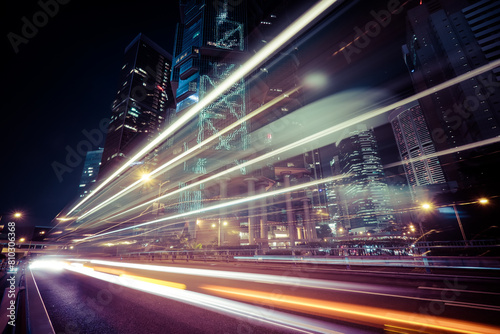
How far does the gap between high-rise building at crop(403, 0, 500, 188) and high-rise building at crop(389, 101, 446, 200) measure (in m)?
47.5

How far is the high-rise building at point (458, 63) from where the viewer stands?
150 feet

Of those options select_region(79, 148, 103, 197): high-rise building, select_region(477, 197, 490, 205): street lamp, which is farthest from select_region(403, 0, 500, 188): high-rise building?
select_region(79, 148, 103, 197): high-rise building

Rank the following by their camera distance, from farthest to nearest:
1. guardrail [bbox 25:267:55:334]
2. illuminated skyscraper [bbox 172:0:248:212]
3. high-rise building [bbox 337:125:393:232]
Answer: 1. high-rise building [bbox 337:125:393:232]
2. illuminated skyscraper [bbox 172:0:248:212]
3. guardrail [bbox 25:267:55:334]

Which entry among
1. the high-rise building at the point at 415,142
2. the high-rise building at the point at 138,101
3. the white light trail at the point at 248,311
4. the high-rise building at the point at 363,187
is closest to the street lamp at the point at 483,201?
the white light trail at the point at 248,311

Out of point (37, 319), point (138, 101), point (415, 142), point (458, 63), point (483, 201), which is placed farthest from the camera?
point (138, 101)

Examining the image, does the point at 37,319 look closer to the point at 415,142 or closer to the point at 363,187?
the point at 415,142

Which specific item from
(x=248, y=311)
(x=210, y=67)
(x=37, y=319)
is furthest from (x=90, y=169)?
(x=248, y=311)

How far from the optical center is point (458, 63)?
55.0m

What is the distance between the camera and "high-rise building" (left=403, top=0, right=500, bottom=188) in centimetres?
4572

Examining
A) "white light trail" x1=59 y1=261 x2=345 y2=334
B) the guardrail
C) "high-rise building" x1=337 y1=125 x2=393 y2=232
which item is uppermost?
"high-rise building" x1=337 y1=125 x2=393 y2=232

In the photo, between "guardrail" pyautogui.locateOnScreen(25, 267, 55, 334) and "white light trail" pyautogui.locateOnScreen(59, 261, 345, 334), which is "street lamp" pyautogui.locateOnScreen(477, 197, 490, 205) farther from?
"guardrail" pyautogui.locateOnScreen(25, 267, 55, 334)

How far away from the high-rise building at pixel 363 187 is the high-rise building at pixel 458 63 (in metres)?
90.1

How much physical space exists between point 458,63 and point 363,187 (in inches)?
5247

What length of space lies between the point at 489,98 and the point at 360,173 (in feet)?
462
